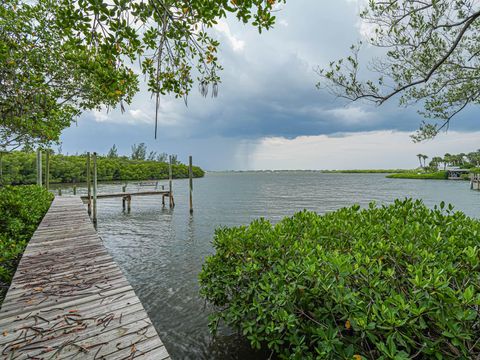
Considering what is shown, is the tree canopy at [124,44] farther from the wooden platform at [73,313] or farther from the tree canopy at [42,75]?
the wooden platform at [73,313]

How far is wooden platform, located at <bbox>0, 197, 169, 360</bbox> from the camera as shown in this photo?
2.14 meters

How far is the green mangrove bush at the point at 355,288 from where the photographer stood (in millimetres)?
1775

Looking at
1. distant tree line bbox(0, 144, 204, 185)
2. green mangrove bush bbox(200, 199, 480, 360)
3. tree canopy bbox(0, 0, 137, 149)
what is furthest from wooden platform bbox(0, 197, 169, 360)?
distant tree line bbox(0, 144, 204, 185)

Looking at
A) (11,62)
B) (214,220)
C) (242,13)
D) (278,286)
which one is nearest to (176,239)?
(214,220)

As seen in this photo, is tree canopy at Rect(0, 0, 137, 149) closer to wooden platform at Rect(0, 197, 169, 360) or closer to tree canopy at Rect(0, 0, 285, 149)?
tree canopy at Rect(0, 0, 285, 149)

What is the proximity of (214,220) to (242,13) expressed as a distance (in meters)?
14.7

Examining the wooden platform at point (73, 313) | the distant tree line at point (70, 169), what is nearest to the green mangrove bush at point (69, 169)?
the distant tree line at point (70, 169)

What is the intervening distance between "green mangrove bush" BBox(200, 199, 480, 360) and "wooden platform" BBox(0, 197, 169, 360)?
116 centimetres

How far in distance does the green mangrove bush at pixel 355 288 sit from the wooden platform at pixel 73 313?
1160 mm

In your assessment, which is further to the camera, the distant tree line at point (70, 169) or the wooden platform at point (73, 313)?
the distant tree line at point (70, 169)

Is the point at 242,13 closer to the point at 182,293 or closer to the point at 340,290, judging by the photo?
the point at 340,290

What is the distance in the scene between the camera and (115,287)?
340 cm

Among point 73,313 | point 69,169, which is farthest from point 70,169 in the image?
point 73,313

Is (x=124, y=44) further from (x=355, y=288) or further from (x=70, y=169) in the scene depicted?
(x=70, y=169)
